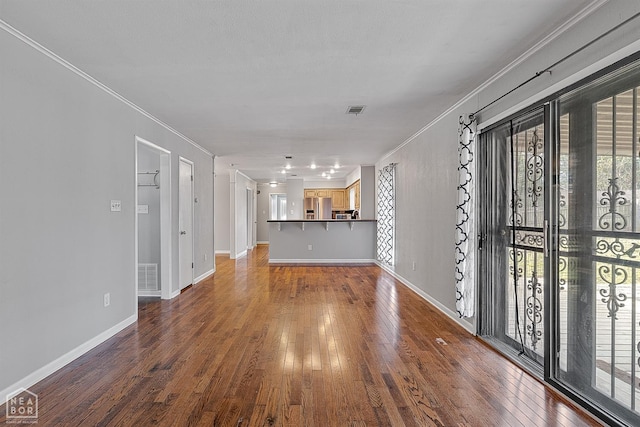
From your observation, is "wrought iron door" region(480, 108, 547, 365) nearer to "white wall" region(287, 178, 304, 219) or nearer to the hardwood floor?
the hardwood floor

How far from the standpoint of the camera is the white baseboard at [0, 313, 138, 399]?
2275 millimetres

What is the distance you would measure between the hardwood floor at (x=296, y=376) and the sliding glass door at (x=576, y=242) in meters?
0.23

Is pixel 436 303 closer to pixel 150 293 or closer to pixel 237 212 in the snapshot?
pixel 150 293

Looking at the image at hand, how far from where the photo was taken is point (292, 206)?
11672 millimetres

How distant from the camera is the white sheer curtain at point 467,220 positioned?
3.40m

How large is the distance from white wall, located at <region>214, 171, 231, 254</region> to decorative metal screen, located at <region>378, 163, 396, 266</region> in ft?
15.4

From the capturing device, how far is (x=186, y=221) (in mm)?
5547

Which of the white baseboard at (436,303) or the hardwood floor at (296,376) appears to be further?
the white baseboard at (436,303)

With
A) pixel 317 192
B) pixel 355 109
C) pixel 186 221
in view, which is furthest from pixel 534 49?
pixel 317 192

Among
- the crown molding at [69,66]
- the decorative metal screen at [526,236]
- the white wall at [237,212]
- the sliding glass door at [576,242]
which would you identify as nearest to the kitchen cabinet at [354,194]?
the white wall at [237,212]

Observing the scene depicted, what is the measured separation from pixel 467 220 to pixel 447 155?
1.02 m

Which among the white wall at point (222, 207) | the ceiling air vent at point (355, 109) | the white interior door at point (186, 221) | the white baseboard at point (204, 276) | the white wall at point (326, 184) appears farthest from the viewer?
the white wall at point (326, 184)

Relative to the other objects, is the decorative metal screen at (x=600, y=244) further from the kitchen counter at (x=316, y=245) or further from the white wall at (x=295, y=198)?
the white wall at (x=295, y=198)

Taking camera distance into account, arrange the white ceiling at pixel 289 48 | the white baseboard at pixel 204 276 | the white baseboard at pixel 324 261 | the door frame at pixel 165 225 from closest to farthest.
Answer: the white ceiling at pixel 289 48 → the door frame at pixel 165 225 → the white baseboard at pixel 204 276 → the white baseboard at pixel 324 261
